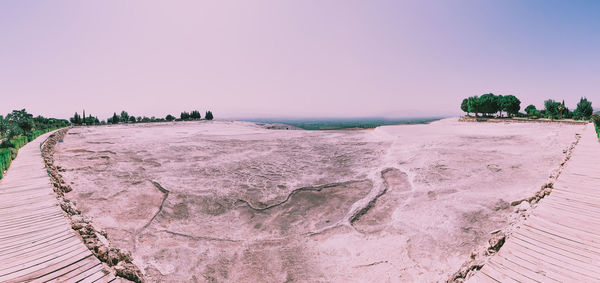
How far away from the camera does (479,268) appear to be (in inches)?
201

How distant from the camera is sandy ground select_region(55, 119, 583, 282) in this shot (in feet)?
25.8

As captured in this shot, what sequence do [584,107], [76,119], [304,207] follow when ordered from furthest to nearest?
[584,107]
[76,119]
[304,207]

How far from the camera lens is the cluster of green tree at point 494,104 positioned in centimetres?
6323

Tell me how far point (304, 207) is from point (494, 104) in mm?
76760

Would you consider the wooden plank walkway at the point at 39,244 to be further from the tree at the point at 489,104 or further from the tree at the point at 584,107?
the tree at the point at 584,107

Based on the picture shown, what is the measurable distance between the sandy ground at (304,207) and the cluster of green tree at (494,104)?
52456mm

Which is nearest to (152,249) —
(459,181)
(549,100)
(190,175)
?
(190,175)

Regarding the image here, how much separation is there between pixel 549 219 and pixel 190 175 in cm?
1744

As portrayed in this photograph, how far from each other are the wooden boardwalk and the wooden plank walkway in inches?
329

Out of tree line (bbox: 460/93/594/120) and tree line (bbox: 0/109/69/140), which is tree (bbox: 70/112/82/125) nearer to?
tree line (bbox: 0/109/69/140)

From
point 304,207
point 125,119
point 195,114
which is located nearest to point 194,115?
point 195,114

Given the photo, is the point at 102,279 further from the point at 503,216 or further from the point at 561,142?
the point at 561,142

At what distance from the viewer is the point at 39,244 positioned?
538 cm

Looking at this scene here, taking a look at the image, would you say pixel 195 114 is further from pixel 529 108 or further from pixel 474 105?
pixel 529 108
